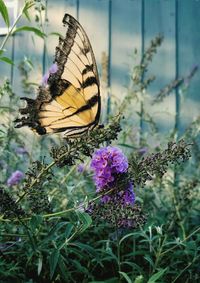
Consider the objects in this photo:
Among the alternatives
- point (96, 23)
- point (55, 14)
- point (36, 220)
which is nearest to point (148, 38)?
point (96, 23)

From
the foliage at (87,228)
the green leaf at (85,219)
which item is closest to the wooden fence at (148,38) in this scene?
the foliage at (87,228)

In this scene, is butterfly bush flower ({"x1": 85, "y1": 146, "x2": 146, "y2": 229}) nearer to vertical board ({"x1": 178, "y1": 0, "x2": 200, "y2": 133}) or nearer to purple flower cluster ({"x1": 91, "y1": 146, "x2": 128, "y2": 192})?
purple flower cluster ({"x1": 91, "y1": 146, "x2": 128, "y2": 192})

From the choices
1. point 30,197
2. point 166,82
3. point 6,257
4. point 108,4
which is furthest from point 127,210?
point 108,4

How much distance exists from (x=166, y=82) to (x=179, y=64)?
0.16 m

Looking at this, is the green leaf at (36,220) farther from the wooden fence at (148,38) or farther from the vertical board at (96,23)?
the vertical board at (96,23)

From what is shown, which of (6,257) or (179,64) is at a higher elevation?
(179,64)

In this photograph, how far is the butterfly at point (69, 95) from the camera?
1631mm

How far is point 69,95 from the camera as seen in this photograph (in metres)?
1.74

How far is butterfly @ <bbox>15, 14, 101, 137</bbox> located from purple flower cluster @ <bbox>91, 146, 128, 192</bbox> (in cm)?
22

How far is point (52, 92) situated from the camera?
1728mm

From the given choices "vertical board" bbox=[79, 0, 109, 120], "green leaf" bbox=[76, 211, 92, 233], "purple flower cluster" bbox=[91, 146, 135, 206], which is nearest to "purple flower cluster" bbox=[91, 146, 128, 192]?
"purple flower cluster" bbox=[91, 146, 135, 206]

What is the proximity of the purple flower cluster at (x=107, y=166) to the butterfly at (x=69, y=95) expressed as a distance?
220mm

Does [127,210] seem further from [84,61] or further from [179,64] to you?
[179,64]

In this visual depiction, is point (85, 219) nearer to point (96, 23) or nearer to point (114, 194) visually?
point (114, 194)
